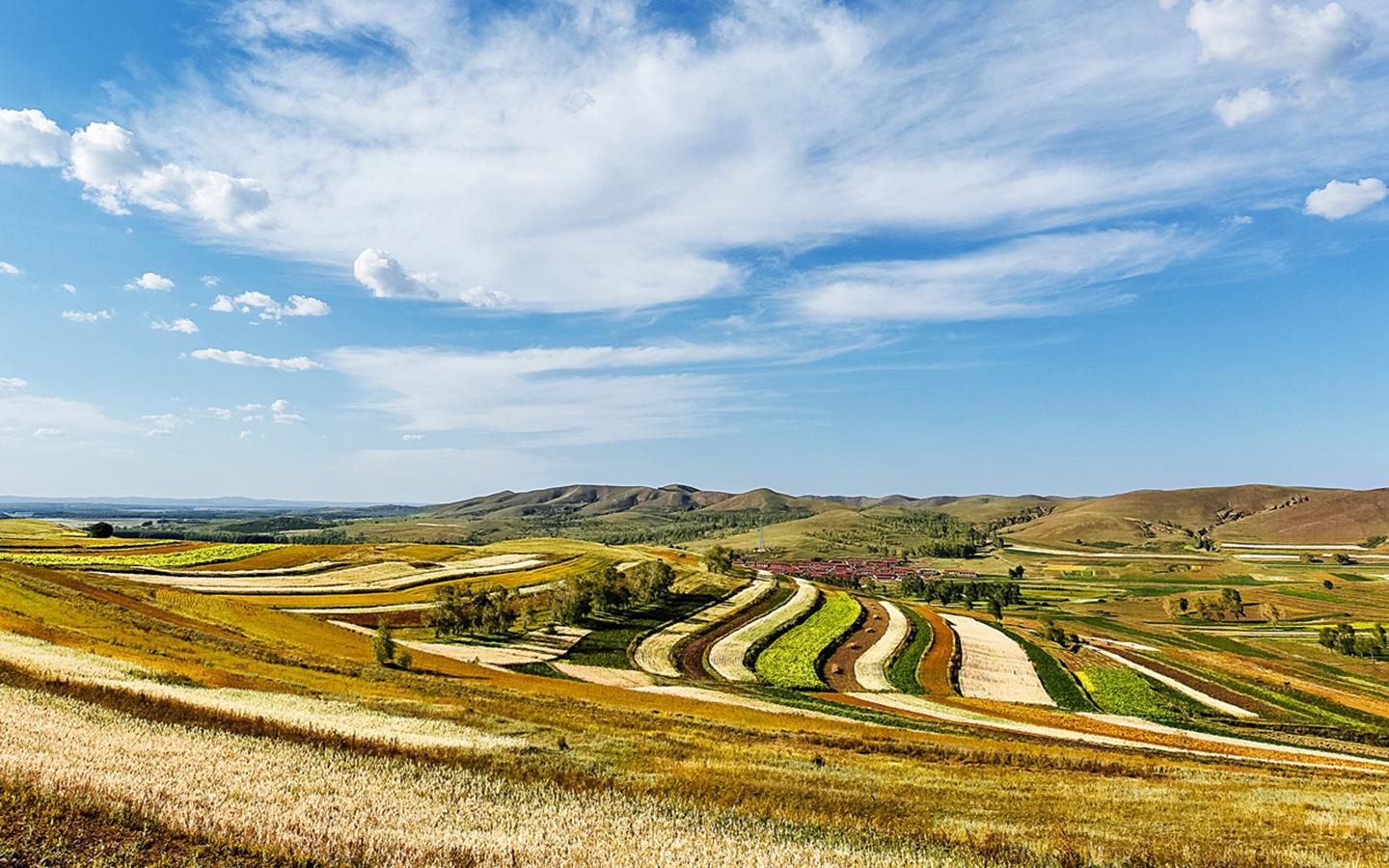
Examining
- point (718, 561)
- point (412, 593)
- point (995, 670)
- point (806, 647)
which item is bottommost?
point (995, 670)

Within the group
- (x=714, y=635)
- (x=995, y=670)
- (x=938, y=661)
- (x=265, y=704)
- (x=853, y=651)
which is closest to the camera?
(x=265, y=704)

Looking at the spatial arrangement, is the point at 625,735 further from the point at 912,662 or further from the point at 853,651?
the point at 853,651

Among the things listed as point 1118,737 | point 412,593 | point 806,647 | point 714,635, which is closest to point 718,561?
point 714,635

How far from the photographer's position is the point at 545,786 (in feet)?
51.1

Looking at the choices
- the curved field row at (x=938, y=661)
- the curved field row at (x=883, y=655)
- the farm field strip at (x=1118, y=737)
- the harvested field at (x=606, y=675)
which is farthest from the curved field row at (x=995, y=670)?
the harvested field at (x=606, y=675)

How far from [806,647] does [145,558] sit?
102m

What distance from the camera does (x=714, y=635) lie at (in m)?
87.9

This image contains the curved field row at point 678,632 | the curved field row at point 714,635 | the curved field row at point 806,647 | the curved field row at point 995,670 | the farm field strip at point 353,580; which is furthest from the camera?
the farm field strip at point 353,580

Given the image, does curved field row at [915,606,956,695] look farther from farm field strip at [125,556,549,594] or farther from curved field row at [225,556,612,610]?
farm field strip at [125,556,549,594]

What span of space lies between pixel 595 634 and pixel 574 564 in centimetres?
4861

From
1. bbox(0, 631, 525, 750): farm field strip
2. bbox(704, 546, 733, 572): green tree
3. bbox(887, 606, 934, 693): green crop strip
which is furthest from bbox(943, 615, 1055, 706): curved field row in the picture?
bbox(0, 631, 525, 750): farm field strip

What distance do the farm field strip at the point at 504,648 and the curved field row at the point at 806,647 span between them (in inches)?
851

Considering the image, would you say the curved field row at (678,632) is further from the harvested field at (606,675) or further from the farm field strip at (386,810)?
the farm field strip at (386,810)

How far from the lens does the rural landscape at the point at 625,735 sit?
11.5 meters
